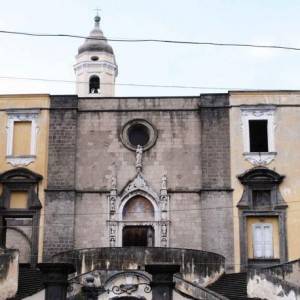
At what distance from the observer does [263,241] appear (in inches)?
1268

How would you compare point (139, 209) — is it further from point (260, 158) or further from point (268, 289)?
point (268, 289)

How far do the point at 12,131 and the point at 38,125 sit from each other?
1130 mm

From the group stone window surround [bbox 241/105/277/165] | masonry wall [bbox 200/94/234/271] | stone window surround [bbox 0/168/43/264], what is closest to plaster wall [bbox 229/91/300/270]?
stone window surround [bbox 241/105/277/165]

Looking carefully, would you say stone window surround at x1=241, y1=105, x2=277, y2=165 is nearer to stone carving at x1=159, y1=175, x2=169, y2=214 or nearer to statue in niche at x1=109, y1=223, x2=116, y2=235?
stone carving at x1=159, y1=175, x2=169, y2=214

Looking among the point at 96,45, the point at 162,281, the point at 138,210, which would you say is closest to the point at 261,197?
the point at 138,210

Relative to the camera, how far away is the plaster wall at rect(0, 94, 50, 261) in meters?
33.3

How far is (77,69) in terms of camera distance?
52938mm

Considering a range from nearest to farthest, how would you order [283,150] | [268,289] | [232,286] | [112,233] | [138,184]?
[268,289] < [232,286] < [112,233] < [283,150] < [138,184]

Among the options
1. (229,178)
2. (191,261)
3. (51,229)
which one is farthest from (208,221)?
(51,229)

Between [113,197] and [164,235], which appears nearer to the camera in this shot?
[164,235]

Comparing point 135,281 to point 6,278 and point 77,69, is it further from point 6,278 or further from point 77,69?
point 77,69

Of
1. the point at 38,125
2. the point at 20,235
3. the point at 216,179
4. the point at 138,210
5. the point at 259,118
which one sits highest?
the point at 259,118

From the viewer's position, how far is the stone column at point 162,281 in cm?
1866

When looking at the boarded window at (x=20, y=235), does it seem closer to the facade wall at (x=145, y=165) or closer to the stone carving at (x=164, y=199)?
the facade wall at (x=145, y=165)
